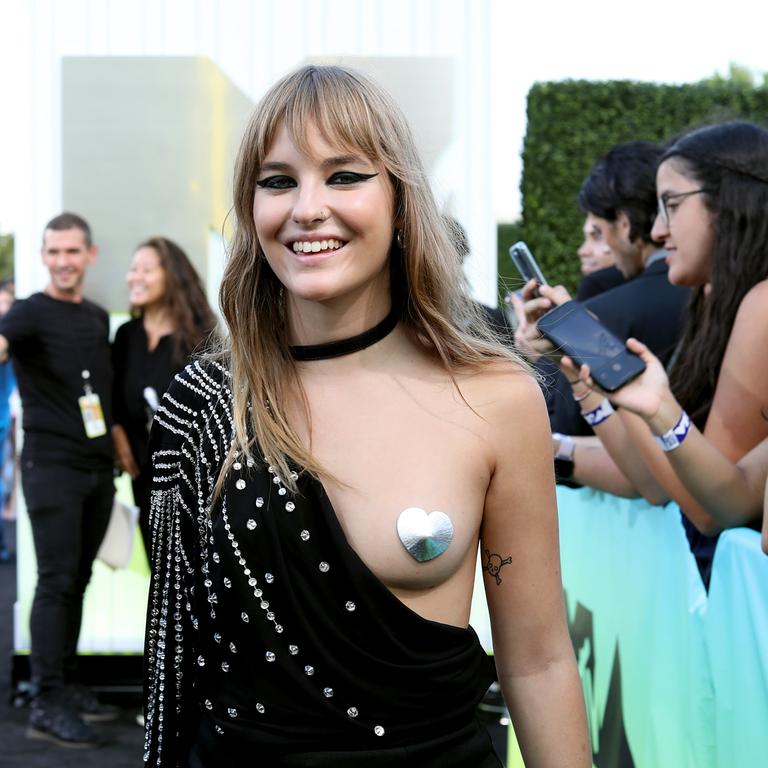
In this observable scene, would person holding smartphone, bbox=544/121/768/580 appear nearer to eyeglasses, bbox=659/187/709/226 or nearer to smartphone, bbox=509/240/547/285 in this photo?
eyeglasses, bbox=659/187/709/226

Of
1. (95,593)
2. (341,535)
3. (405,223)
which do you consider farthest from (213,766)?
(95,593)

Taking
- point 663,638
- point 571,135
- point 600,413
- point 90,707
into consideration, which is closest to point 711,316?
point 600,413

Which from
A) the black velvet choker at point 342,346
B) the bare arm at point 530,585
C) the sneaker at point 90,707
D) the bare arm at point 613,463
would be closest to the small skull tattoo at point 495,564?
the bare arm at point 530,585

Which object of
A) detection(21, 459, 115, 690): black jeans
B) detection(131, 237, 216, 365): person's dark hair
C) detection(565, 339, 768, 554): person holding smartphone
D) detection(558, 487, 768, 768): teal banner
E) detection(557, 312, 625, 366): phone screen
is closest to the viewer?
detection(558, 487, 768, 768): teal banner

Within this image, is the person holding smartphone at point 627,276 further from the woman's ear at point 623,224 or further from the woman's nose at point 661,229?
the woman's nose at point 661,229

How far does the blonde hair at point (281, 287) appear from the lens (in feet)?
5.81

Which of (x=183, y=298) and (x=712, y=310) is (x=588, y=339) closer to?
(x=712, y=310)

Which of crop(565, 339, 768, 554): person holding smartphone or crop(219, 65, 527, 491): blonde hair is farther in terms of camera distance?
crop(565, 339, 768, 554): person holding smartphone

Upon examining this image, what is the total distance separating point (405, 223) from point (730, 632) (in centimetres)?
105

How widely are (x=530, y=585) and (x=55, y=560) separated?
3889mm

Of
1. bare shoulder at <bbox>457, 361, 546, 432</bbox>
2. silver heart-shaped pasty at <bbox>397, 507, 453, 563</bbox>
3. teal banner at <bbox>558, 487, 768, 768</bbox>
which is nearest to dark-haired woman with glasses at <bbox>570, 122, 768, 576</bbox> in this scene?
teal banner at <bbox>558, 487, 768, 768</bbox>

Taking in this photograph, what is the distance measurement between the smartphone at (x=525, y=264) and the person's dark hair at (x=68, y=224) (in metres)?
2.83

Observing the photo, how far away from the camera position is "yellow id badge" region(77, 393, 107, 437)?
212 inches

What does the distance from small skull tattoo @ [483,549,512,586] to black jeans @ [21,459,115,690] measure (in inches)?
151
